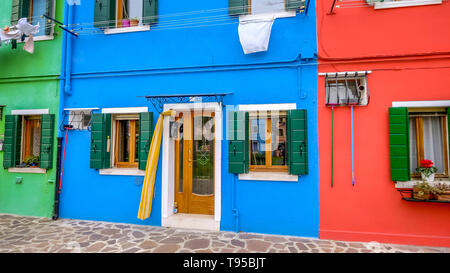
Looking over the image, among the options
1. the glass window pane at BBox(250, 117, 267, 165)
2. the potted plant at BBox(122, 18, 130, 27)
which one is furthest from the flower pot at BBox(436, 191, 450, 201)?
the potted plant at BBox(122, 18, 130, 27)

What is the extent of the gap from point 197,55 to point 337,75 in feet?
9.74

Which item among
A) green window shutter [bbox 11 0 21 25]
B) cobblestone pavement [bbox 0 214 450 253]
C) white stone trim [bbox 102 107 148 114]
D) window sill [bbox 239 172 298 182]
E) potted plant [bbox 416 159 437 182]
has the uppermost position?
green window shutter [bbox 11 0 21 25]

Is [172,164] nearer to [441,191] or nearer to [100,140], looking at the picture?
[100,140]

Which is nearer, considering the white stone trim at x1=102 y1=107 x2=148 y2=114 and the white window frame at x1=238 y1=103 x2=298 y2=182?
the white window frame at x1=238 y1=103 x2=298 y2=182

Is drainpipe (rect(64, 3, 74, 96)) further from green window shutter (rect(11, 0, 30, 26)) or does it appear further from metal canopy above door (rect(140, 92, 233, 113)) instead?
metal canopy above door (rect(140, 92, 233, 113))

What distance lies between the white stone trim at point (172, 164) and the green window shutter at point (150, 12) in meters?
1.99

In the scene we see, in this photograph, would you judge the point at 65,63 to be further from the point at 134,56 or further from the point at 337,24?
the point at 337,24

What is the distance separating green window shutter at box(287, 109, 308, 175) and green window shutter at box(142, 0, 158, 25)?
373 cm

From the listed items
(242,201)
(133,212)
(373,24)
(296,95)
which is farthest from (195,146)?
(373,24)

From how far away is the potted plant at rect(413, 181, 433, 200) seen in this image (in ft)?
13.8

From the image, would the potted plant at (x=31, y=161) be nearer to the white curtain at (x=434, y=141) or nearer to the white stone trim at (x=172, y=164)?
the white stone trim at (x=172, y=164)
